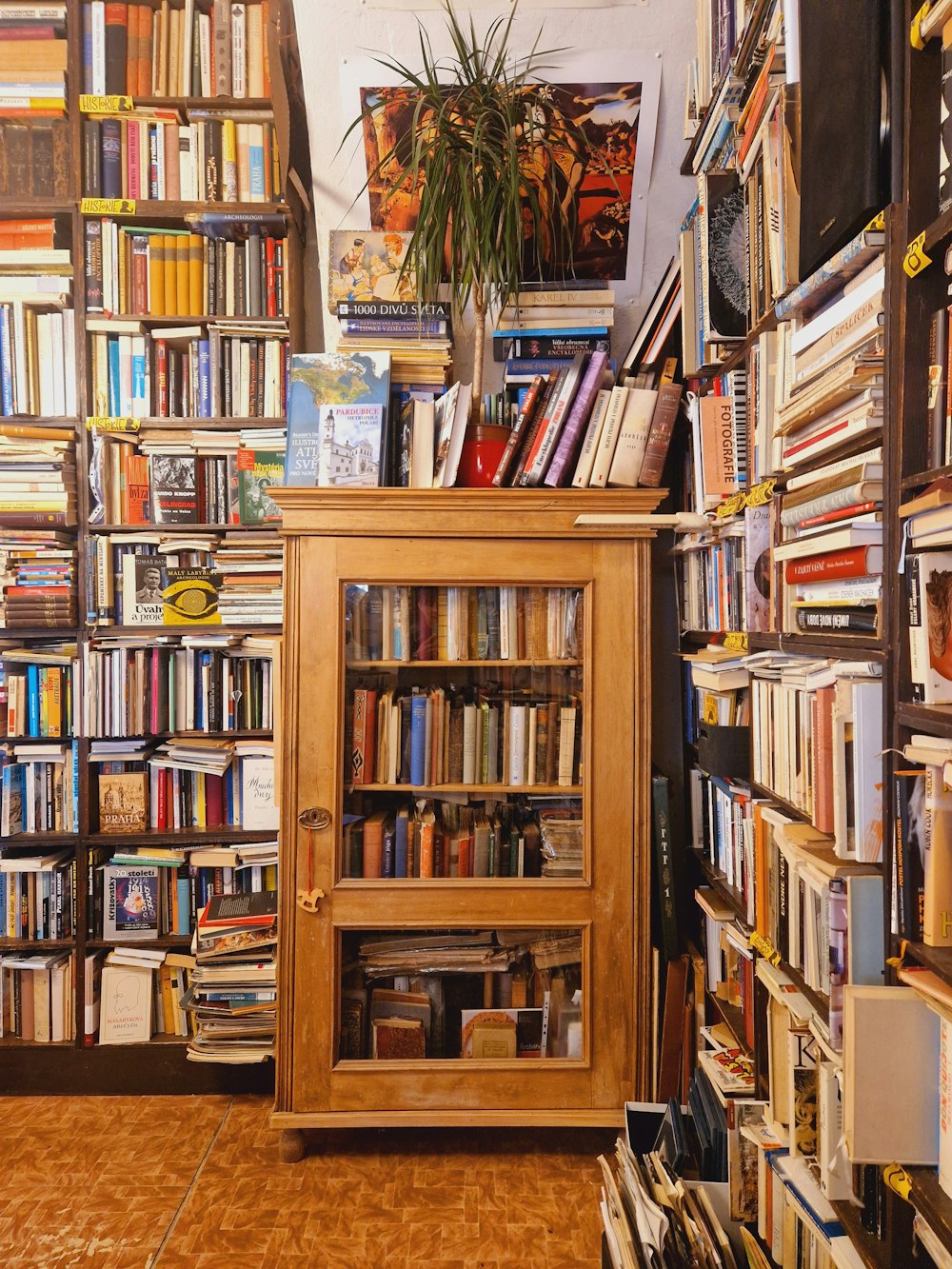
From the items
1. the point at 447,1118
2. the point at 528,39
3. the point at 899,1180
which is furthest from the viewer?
the point at 528,39

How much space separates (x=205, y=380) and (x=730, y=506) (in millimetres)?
1611

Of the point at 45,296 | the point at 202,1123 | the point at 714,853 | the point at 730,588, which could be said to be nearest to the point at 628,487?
the point at 730,588

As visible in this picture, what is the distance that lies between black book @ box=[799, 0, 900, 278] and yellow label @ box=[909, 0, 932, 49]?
8cm

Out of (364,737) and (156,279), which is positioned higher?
(156,279)

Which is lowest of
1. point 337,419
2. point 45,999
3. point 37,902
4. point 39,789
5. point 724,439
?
point 45,999

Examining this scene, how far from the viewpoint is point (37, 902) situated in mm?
2564

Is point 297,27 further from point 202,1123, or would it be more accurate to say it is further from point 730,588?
Answer: point 202,1123

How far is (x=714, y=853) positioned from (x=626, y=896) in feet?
0.81

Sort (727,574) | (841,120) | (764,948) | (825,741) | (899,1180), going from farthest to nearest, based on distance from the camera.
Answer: (727,574) < (764,948) < (825,741) < (841,120) < (899,1180)

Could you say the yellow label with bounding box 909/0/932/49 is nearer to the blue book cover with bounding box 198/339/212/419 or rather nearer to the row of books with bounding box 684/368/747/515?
the row of books with bounding box 684/368/747/515

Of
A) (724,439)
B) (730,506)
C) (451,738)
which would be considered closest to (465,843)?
(451,738)

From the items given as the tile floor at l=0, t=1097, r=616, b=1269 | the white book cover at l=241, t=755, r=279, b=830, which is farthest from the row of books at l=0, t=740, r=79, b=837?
the tile floor at l=0, t=1097, r=616, b=1269

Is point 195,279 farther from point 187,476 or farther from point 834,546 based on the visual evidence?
point 834,546

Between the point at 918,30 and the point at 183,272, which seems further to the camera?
the point at 183,272
